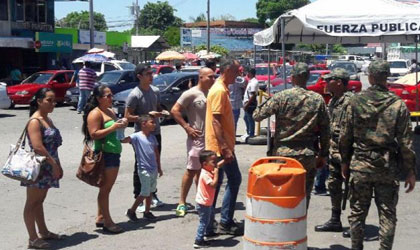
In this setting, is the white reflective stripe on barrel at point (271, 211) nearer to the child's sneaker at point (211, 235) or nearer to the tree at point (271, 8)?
the child's sneaker at point (211, 235)

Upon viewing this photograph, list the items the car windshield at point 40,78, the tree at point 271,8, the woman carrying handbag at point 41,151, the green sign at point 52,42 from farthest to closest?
the tree at point 271,8 < the green sign at point 52,42 < the car windshield at point 40,78 < the woman carrying handbag at point 41,151

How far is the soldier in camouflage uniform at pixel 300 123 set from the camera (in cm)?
625

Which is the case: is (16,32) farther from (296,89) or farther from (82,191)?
(296,89)

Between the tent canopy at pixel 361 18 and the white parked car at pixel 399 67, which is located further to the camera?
the white parked car at pixel 399 67

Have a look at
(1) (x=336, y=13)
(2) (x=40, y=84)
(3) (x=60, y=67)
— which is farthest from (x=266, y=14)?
(1) (x=336, y=13)

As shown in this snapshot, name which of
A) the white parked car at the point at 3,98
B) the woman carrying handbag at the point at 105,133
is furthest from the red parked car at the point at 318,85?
the woman carrying handbag at the point at 105,133

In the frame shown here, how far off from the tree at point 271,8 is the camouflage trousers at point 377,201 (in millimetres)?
96264

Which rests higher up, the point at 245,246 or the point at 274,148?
the point at 274,148

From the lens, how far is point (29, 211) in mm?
6727

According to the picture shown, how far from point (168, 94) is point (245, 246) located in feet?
46.2

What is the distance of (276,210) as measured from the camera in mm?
5418

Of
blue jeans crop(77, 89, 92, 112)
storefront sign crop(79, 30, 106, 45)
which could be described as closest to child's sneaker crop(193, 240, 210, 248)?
blue jeans crop(77, 89, 92, 112)

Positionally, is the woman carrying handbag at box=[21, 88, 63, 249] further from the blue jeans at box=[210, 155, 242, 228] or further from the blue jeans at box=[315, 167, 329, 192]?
the blue jeans at box=[315, 167, 329, 192]

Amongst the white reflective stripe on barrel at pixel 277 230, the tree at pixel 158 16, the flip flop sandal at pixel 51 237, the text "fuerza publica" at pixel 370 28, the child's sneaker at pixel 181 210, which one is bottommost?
the flip flop sandal at pixel 51 237
